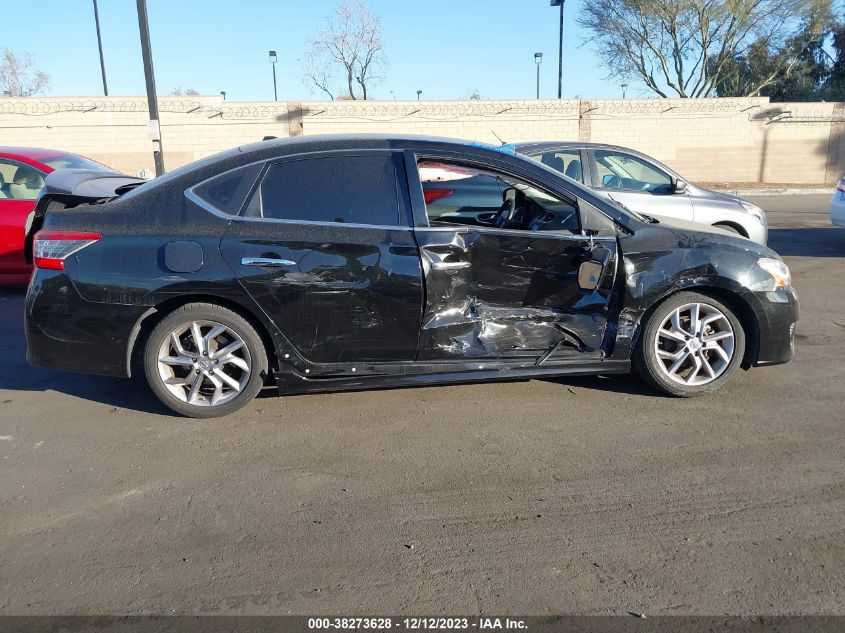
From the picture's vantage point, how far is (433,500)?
3.53m

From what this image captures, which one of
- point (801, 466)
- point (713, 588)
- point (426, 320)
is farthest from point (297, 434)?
point (801, 466)

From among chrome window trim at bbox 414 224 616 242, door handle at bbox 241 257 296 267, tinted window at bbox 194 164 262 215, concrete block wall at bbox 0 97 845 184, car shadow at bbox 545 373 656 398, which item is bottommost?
car shadow at bbox 545 373 656 398

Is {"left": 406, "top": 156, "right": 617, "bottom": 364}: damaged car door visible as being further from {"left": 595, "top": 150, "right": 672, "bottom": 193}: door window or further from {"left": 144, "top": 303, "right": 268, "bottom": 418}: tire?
{"left": 595, "top": 150, "right": 672, "bottom": 193}: door window

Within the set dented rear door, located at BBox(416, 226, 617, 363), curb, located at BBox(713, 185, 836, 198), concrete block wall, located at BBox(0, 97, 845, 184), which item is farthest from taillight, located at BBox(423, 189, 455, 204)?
curb, located at BBox(713, 185, 836, 198)

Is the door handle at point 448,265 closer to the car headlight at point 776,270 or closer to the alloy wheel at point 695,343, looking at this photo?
the alloy wheel at point 695,343

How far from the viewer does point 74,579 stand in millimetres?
2936

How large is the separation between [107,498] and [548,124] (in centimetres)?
2480

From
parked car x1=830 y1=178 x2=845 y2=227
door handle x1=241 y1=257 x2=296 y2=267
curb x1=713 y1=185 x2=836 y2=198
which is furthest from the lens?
curb x1=713 y1=185 x2=836 y2=198

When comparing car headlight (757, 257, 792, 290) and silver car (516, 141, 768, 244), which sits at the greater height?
silver car (516, 141, 768, 244)

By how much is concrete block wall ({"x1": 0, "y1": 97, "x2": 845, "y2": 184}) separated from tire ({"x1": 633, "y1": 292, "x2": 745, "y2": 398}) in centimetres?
2069

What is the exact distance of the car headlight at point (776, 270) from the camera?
474 centimetres

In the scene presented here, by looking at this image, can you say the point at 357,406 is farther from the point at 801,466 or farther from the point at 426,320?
the point at 801,466

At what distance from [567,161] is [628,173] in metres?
0.77

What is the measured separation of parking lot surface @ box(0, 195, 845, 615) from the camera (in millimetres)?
2834
